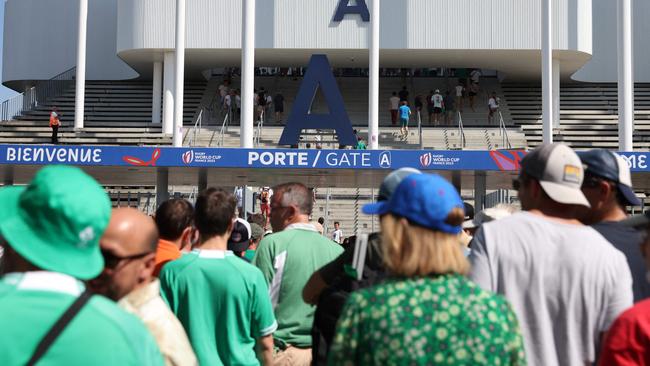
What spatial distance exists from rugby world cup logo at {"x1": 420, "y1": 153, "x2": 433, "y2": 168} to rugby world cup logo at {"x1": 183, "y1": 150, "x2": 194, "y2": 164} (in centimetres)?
556

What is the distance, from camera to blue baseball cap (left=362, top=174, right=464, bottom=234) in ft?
11.0

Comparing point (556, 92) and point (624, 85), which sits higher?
point (556, 92)

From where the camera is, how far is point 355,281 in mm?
4492

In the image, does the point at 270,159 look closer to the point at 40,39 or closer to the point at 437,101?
the point at 437,101

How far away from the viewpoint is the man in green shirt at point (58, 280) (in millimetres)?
2627

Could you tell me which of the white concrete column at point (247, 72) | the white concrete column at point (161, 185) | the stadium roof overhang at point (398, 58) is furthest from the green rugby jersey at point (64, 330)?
the stadium roof overhang at point (398, 58)

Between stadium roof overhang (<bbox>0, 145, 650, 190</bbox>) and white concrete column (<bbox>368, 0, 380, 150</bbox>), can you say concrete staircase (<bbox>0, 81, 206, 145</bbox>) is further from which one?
stadium roof overhang (<bbox>0, 145, 650, 190</bbox>)

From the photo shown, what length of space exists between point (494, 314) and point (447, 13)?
3478 centimetres

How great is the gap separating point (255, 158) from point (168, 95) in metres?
15.5

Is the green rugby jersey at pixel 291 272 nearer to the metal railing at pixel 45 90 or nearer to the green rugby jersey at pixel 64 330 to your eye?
the green rugby jersey at pixel 64 330

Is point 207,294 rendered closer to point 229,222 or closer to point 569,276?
point 229,222

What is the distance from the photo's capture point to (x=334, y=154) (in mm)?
22781

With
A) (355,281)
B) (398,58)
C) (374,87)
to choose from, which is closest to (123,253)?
(355,281)

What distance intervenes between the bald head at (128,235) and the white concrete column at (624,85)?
2793cm
